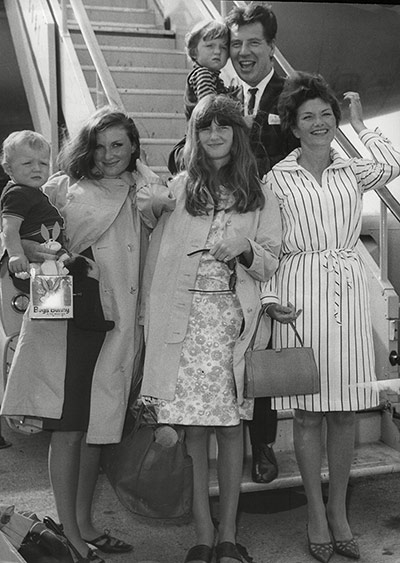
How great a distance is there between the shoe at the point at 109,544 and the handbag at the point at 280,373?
72cm

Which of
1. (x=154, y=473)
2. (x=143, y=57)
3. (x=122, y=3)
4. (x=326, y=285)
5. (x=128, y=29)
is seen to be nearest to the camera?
(x=154, y=473)

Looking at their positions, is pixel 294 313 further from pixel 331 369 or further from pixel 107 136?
pixel 107 136

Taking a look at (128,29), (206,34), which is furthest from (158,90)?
(206,34)

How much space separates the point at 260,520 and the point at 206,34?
185 cm

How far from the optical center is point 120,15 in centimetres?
578

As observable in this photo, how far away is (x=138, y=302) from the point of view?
106 inches

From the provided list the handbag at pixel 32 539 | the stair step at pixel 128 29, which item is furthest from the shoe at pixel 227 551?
the stair step at pixel 128 29

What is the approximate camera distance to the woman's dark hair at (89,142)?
8.61 ft

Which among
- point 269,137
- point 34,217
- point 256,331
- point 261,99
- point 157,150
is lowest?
point 256,331

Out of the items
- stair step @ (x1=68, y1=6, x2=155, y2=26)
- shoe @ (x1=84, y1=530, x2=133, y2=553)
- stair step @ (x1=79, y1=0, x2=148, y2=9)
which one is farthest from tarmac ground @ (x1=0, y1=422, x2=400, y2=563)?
stair step @ (x1=79, y1=0, x2=148, y2=9)

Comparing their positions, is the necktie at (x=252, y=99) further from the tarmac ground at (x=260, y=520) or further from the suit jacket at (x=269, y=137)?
the tarmac ground at (x=260, y=520)

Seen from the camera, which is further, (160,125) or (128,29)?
(128,29)

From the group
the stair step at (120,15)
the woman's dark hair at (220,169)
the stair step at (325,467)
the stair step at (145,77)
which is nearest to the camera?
the woman's dark hair at (220,169)

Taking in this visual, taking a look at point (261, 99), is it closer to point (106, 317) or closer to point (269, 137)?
point (269, 137)
